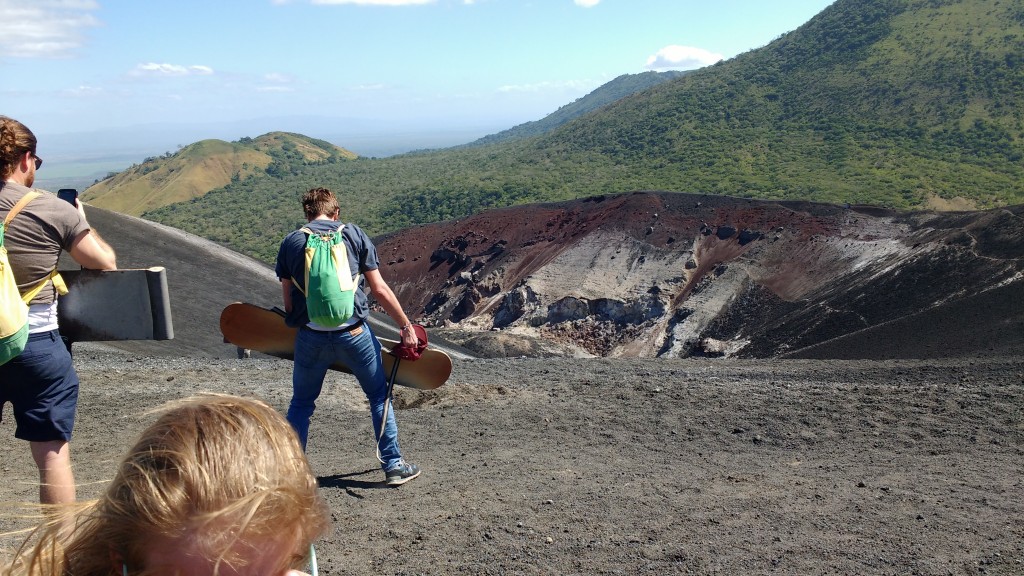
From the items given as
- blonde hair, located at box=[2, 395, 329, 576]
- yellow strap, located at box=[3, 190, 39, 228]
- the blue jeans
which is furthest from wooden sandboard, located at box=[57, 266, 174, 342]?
blonde hair, located at box=[2, 395, 329, 576]

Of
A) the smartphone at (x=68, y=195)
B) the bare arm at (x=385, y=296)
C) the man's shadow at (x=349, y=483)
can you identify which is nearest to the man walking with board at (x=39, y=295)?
the smartphone at (x=68, y=195)

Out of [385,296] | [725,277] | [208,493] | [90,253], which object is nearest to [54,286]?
[90,253]

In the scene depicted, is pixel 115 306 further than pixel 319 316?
No

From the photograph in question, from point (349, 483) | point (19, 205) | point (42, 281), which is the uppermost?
point (19, 205)

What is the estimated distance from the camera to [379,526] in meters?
4.28

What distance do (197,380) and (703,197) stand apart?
75.3 feet

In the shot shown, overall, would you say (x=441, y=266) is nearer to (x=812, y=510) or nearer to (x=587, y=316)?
(x=587, y=316)

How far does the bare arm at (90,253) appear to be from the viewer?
307 centimetres

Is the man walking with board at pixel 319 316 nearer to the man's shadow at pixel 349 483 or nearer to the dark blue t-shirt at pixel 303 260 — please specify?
the dark blue t-shirt at pixel 303 260

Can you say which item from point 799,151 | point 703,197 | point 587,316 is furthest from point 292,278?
point 799,151

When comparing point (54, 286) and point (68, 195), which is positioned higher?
point (68, 195)

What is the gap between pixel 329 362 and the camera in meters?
4.45

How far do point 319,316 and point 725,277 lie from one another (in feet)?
66.4

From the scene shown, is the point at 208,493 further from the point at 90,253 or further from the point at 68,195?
the point at 68,195
